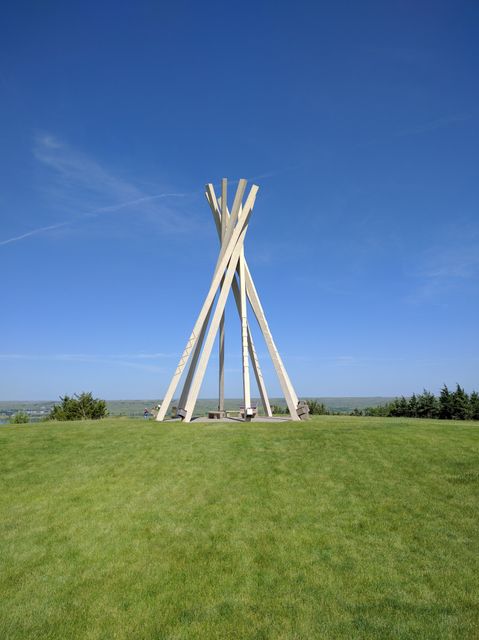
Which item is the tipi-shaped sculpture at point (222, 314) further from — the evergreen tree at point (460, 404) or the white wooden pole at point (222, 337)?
the evergreen tree at point (460, 404)

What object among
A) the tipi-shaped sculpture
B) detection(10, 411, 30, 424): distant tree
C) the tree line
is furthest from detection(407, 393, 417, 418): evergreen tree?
detection(10, 411, 30, 424): distant tree

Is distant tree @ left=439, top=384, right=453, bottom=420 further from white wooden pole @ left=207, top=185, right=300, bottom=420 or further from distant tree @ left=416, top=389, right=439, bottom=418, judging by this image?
white wooden pole @ left=207, top=185, right=300, bottom=420

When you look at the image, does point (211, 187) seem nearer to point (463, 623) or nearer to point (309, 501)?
point (309, 501)

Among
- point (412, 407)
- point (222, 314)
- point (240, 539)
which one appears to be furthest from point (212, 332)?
point (412, 407)

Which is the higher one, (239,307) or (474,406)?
(239,307)

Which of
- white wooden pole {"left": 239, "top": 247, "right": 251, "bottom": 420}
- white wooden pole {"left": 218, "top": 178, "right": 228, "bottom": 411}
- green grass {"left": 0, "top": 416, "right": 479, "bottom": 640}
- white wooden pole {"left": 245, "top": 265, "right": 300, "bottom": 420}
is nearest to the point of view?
green grass {"left": 0, "top": 416, "right": 479, "bottom": 640}

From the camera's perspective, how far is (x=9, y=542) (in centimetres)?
781

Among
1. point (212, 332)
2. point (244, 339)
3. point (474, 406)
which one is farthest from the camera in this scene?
point (474, 406)

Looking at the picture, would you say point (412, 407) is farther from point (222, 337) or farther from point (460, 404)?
point (222, 337)

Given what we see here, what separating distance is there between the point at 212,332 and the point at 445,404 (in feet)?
73.8

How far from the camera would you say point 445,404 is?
32.8m

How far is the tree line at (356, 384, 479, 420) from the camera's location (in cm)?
3191

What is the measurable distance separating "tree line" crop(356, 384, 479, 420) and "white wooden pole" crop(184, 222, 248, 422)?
16.3 m

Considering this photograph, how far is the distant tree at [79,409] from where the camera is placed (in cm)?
3238
